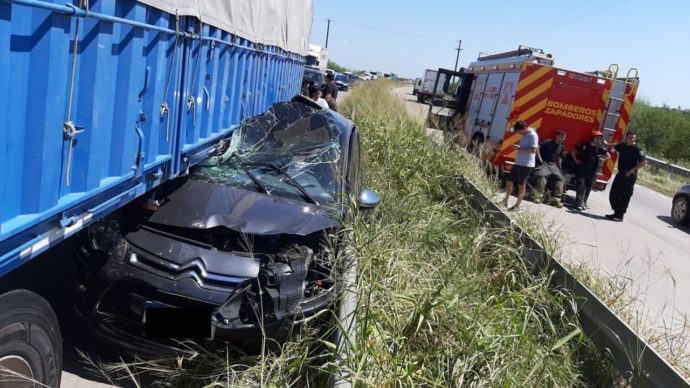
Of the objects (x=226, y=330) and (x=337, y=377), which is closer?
(x=337, y=377)

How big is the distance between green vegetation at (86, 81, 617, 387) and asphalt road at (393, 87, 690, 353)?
1097mm

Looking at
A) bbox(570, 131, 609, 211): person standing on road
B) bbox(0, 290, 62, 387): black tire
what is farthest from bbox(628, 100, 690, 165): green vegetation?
bbox(0, 290, 62, 387): black tire

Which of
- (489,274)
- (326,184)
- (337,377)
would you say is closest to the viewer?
(337,377)

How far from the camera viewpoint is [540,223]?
21.0 ft

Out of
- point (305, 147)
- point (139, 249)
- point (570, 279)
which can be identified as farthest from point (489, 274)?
point (139, 249)

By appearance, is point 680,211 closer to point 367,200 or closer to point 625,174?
point 625,174

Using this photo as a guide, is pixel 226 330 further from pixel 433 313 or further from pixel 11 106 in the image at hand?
pixel 11 106

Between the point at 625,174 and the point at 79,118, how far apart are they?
11.0 meters

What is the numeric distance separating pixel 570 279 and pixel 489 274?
0.75m

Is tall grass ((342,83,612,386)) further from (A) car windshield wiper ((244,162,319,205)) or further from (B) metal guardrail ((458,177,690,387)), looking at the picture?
(A) car windshield wiper ((244,162,319,205))

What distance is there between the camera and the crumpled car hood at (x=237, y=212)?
11.9 ft

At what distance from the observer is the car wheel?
12.2m

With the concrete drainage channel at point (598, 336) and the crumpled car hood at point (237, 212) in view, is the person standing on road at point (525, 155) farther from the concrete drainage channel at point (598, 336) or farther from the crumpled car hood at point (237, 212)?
the crumpled car hood at point (237, 212)

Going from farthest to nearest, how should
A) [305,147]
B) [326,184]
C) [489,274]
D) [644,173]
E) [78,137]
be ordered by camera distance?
[644,173] < [489,274] < [305,147] < [326,184] < [78,137]
